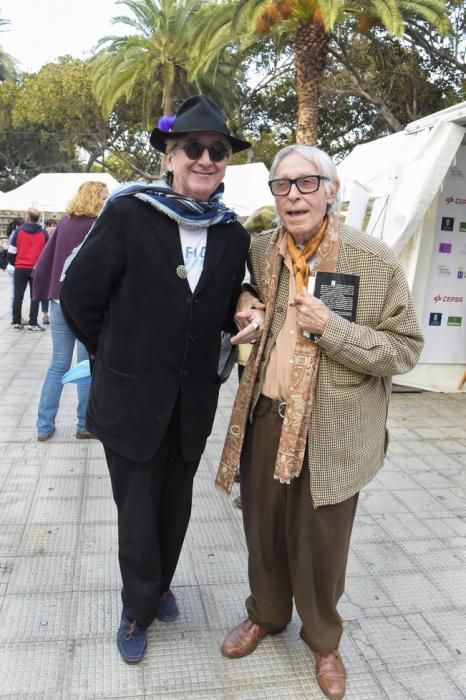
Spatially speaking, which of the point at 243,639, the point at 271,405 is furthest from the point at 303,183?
the point at 243,639

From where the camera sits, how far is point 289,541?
2109 millimetres

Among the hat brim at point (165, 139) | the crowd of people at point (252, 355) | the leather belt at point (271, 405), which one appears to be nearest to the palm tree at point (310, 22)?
the hat brim at point (165, 139)

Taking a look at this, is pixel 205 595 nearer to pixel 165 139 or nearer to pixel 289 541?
pixel 289 541

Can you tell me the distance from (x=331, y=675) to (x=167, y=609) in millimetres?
732

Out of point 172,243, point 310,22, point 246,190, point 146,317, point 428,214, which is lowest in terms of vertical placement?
point 146,317

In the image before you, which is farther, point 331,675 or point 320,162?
point 331,675

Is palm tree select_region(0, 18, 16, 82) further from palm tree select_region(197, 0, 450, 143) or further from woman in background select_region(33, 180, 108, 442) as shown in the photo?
woman in background select_region(33, 180, 108, 442)

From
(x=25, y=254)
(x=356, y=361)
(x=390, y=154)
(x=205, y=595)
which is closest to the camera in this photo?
(x=356, y=361)

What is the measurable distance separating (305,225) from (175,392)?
0.73 meters

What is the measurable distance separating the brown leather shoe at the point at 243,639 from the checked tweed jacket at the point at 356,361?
0.72m

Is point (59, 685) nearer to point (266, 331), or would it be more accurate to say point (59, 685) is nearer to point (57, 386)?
point (266, 331)

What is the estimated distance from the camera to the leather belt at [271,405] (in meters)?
2.02

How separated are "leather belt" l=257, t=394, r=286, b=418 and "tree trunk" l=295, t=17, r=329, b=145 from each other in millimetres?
11486

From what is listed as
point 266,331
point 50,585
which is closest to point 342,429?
point 266,331
